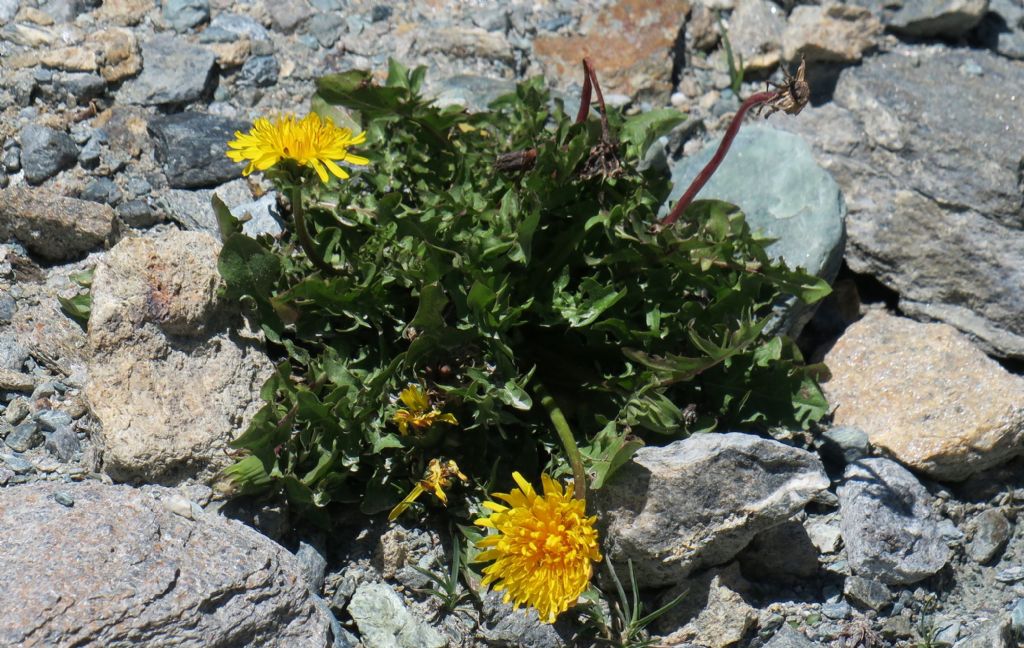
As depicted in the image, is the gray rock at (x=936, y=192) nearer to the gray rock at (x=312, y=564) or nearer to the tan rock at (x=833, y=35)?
the tan rock at (x=833, y=35)

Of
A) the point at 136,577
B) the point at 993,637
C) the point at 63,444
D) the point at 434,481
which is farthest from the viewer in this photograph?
the point at 993,637

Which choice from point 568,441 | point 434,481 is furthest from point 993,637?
point 434,481

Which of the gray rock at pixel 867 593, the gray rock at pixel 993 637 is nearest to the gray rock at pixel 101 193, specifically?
the gray rock at pixel 867 593

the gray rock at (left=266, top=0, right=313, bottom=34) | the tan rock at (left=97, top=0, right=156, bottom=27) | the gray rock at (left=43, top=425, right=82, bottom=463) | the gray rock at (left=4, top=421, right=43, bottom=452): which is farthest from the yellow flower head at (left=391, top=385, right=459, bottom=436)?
the tan rock at (left=97, top=0, right=156, bottom=27)

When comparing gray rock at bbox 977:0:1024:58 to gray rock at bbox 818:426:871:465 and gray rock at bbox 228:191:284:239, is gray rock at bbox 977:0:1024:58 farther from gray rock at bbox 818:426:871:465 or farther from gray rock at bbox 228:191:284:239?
gray rock at bbox 228:191:284:239

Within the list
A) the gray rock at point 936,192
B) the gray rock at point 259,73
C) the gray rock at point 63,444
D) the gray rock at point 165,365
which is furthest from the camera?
the gray rock at point 259,73

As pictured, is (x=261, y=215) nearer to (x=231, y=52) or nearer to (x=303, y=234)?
(x=303, y=234)

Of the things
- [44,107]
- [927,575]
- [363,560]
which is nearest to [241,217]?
[44,107]
